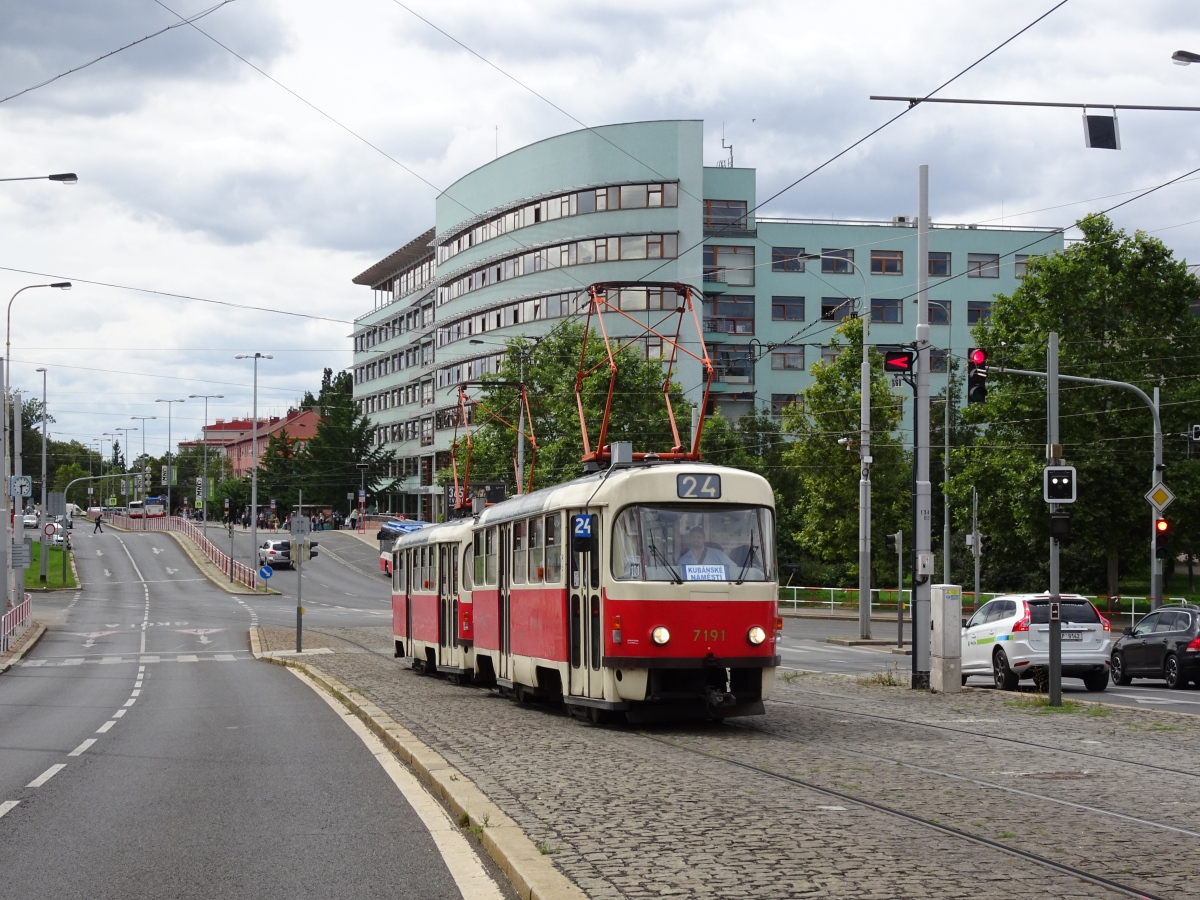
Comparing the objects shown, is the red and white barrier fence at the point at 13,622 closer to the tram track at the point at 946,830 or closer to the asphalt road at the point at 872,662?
the asphalt road at the point at 872,662

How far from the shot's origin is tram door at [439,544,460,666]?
85.7 ft

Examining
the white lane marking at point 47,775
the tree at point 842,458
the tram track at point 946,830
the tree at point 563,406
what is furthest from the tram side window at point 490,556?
the tree at point 842,458

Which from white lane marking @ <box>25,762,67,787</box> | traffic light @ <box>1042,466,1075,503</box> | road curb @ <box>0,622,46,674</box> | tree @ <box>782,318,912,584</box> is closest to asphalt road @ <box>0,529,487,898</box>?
white lane marking @ <box>25,762,67,787</box>

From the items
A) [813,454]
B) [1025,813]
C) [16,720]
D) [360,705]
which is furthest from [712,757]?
[813,454]

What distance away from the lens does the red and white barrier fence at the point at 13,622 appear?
132 ft

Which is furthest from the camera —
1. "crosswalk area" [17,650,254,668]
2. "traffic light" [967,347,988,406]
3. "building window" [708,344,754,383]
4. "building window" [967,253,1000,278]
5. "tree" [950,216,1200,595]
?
"building window" [967,253,1000,278]

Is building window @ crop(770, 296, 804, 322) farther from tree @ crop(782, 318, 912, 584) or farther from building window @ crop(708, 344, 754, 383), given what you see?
tree @ crop(782, 318, 912, 584)

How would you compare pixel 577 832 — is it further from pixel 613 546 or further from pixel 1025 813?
pixel 613 546

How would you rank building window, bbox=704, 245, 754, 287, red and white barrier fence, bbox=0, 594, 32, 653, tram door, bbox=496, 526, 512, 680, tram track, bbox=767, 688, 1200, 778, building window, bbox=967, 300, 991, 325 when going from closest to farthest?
tram track, bbox=767, 688, 1200, 778
tram door, bbox=496, 526, 512, 680
red and white barrier fence, bbox=0, 594, 32, 653
building window, bbox=704, 245, 754, 287
building window, bbox=967, 300, 991, 325

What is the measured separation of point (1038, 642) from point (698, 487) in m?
10.3

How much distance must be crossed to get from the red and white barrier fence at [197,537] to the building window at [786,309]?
32.5 m

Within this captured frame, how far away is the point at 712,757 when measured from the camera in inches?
507

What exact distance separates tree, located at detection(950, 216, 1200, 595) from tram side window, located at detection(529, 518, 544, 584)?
35.5 meters

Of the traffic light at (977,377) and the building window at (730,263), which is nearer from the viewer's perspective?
the traffic light at (977,377)
